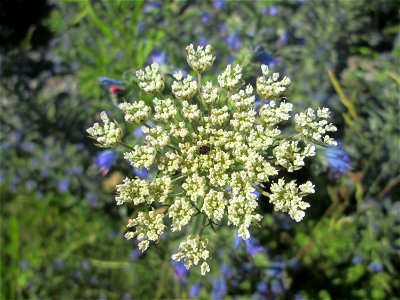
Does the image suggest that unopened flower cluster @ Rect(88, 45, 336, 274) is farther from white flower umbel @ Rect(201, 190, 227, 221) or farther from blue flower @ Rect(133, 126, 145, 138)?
blue flower @ Rect(133, 126, 145, 138)

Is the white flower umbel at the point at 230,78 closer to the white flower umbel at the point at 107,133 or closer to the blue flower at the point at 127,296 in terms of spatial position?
the white flower umbel at the point at 107,133

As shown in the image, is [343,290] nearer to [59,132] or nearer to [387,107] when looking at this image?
[387,107]

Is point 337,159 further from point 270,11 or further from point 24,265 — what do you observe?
point 24,265

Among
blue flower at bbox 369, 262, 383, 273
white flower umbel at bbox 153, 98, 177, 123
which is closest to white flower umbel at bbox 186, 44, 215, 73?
white flower umbel at bbox 153, 98, 177, 123

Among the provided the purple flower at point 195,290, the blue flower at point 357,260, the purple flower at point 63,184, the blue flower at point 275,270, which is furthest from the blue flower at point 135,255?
the blue flower at point 357,260

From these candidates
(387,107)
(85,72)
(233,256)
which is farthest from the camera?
(85,72)

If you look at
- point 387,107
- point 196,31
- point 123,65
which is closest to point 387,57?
point 387,107
